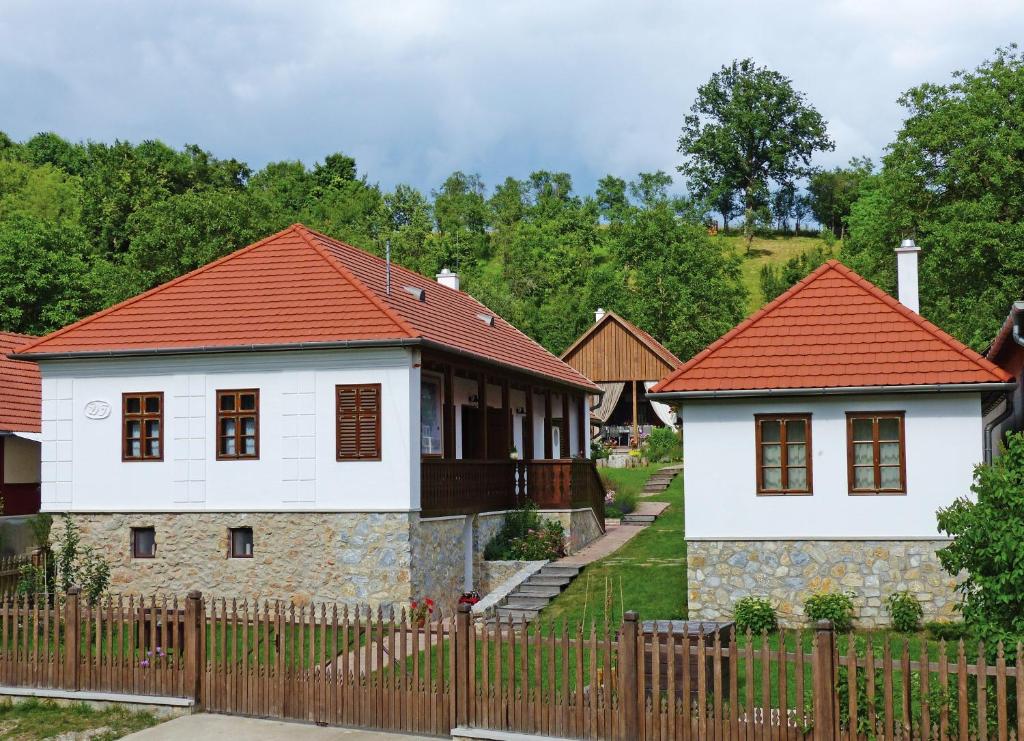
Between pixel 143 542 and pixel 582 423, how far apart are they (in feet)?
46.5

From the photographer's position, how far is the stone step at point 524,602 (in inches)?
792

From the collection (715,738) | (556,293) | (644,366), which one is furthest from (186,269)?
(715,738)

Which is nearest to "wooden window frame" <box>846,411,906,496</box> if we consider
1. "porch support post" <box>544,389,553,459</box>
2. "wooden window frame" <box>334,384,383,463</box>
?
"wooden window frame" <box>334,384,383,463</box>

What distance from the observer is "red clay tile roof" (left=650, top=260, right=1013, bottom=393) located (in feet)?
59.9

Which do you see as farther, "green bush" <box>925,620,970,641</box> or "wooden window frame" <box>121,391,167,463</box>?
"wooden window frame" <box>121,391,167,463</box>

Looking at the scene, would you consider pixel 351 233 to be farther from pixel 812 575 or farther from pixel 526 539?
pixel 812 575

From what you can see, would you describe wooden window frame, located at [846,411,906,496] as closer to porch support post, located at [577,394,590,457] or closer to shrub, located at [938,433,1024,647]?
shrub, located at [938,433,1024,647]

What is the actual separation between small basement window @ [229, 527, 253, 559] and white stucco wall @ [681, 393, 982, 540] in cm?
756

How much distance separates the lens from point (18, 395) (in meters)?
27.8

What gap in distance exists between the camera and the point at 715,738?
11242 mm

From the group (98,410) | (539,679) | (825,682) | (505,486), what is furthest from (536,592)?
(825,682)

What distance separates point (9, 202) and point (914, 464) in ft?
170

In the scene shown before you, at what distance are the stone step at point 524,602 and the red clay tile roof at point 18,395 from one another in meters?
12.3

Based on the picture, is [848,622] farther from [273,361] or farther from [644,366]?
[644,366]
